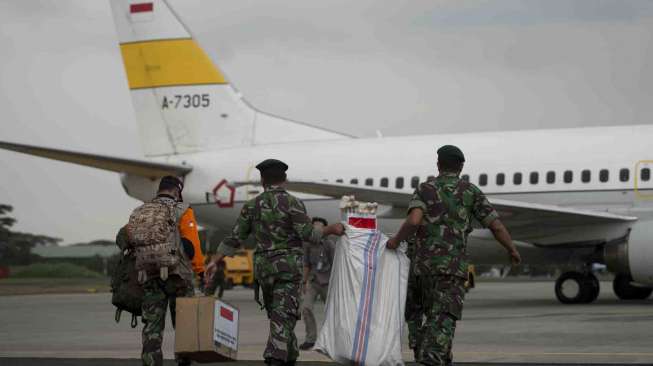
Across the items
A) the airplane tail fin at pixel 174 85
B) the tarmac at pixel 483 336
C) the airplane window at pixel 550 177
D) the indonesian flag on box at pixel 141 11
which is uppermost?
the indonesian flag on box at pixel 141 11

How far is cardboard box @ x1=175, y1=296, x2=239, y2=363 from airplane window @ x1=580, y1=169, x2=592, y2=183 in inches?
515

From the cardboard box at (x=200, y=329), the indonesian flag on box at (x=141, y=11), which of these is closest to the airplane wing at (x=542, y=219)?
the indonesian flag on box at (x=141, y=11)

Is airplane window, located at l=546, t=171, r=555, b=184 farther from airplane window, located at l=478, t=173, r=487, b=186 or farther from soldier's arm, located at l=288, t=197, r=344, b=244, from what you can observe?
soldier's arm, located at l=288, t=197, r=344, b=244

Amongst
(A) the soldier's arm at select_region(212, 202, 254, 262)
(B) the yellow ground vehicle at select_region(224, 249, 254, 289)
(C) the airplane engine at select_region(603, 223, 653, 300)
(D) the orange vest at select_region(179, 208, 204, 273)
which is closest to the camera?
(A) the soldier's arm at select_region(212, 202, 254, 262)

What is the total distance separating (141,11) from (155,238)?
18322 mm

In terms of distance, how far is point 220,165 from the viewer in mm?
24250

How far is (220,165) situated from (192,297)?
53.1 ft

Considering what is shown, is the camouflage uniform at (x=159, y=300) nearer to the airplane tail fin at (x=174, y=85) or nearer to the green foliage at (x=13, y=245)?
the airplane tail fin at (x=174, y=85)

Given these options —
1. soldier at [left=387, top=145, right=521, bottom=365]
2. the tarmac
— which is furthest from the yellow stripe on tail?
soldier at [left=387, top=145, right=521, bottom=365]

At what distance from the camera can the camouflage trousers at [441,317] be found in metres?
7.85

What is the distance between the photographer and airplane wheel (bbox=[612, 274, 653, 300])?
2122 cm

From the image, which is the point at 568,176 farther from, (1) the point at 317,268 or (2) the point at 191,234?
(2) the point at 191,234

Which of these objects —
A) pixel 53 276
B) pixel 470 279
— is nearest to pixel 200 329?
pixel 470 279

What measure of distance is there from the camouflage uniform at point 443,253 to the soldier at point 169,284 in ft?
5.65
